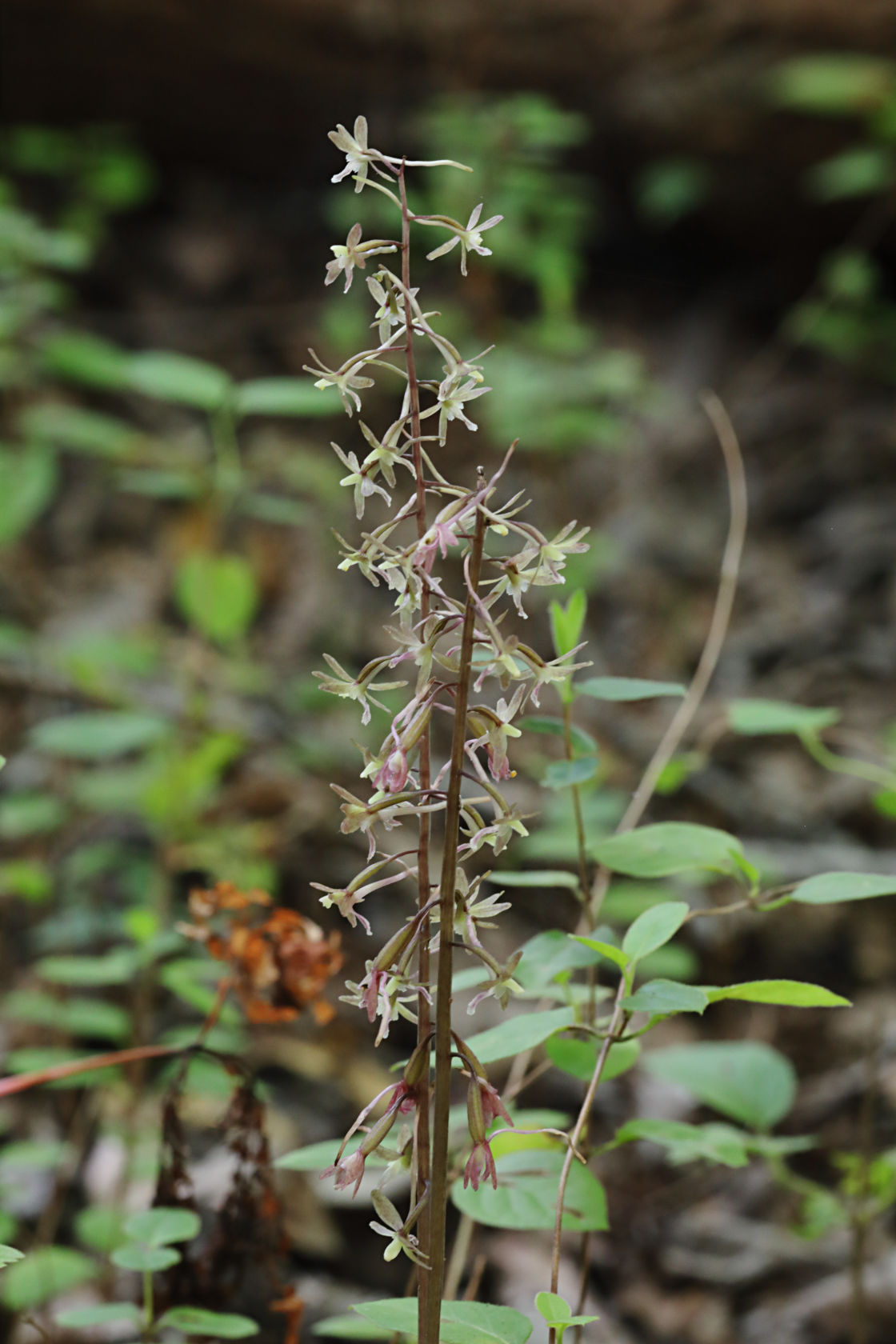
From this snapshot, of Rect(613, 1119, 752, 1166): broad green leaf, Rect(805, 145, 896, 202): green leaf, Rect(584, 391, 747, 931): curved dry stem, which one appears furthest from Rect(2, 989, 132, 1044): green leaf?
Rect(805, 145, 896, 202): green leaf

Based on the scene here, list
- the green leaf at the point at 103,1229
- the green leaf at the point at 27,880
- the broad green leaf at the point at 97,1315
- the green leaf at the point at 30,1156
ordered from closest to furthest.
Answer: the broad green leaf at the point at 97,1315
the green leaf at the point at 103,1229
the green leaf at the point at 30,1156
the green leaf at the point at 27,880

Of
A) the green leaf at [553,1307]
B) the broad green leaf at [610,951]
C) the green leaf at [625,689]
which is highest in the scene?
the green leaf at [625,689]

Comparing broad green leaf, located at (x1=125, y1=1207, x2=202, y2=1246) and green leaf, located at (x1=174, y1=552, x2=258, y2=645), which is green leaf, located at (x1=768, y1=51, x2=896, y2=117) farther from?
broad green leaf, located at (x1=125, y1=1207, x2=202, y2=1246)

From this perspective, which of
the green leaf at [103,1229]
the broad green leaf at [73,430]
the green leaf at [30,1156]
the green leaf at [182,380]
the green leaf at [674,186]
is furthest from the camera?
the green leaf at [674,186]

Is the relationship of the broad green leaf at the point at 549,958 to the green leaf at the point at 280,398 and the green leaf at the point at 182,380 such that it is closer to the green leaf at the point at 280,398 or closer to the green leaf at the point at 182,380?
the green leaf at the point at 280,398

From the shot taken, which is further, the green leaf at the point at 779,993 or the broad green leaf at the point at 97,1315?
the broad green leaf at the point at 97,1315

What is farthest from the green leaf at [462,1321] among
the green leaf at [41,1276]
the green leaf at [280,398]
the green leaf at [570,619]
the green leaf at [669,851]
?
the green leaf at [280,398]

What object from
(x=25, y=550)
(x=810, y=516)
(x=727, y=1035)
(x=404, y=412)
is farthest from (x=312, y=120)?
(x=404, y=412)
